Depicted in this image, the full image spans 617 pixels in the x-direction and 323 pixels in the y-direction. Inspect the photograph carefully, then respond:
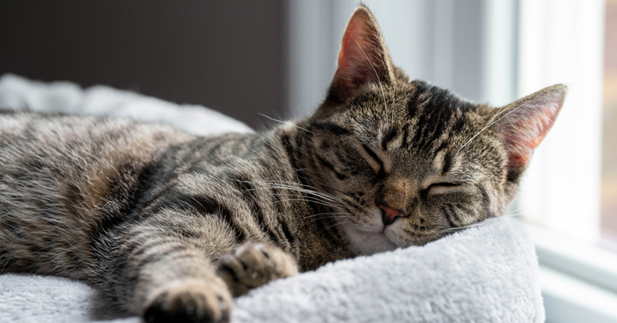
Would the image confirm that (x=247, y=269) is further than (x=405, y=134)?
No

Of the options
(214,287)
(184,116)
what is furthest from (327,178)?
(184,116)

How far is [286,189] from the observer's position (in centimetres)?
104

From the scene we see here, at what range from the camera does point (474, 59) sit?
1699mm

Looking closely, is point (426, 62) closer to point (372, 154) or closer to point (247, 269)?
point (372, 154)

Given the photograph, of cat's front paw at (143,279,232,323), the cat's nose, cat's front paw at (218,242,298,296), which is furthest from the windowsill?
cat's front paw at (143,279,232,323)

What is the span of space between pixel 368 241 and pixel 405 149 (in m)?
0.22

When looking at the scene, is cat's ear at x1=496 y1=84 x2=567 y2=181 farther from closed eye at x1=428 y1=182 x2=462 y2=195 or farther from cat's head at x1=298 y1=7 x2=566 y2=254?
closed eye at x1=428 y1=182 x2=462 y2=195

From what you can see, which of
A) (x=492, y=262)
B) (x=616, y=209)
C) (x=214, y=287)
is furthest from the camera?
(x=616, y=209)

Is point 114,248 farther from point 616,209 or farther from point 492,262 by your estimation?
point 616,209

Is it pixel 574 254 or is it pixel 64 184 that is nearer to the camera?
pixel 64 184

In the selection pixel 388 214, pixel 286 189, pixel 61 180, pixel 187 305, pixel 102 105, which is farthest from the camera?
pixel 102 105

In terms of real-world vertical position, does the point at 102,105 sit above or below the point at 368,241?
above

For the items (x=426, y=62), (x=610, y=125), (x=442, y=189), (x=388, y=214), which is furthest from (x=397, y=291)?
(x=426, y=62)

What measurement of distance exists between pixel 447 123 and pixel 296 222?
1.41ft
